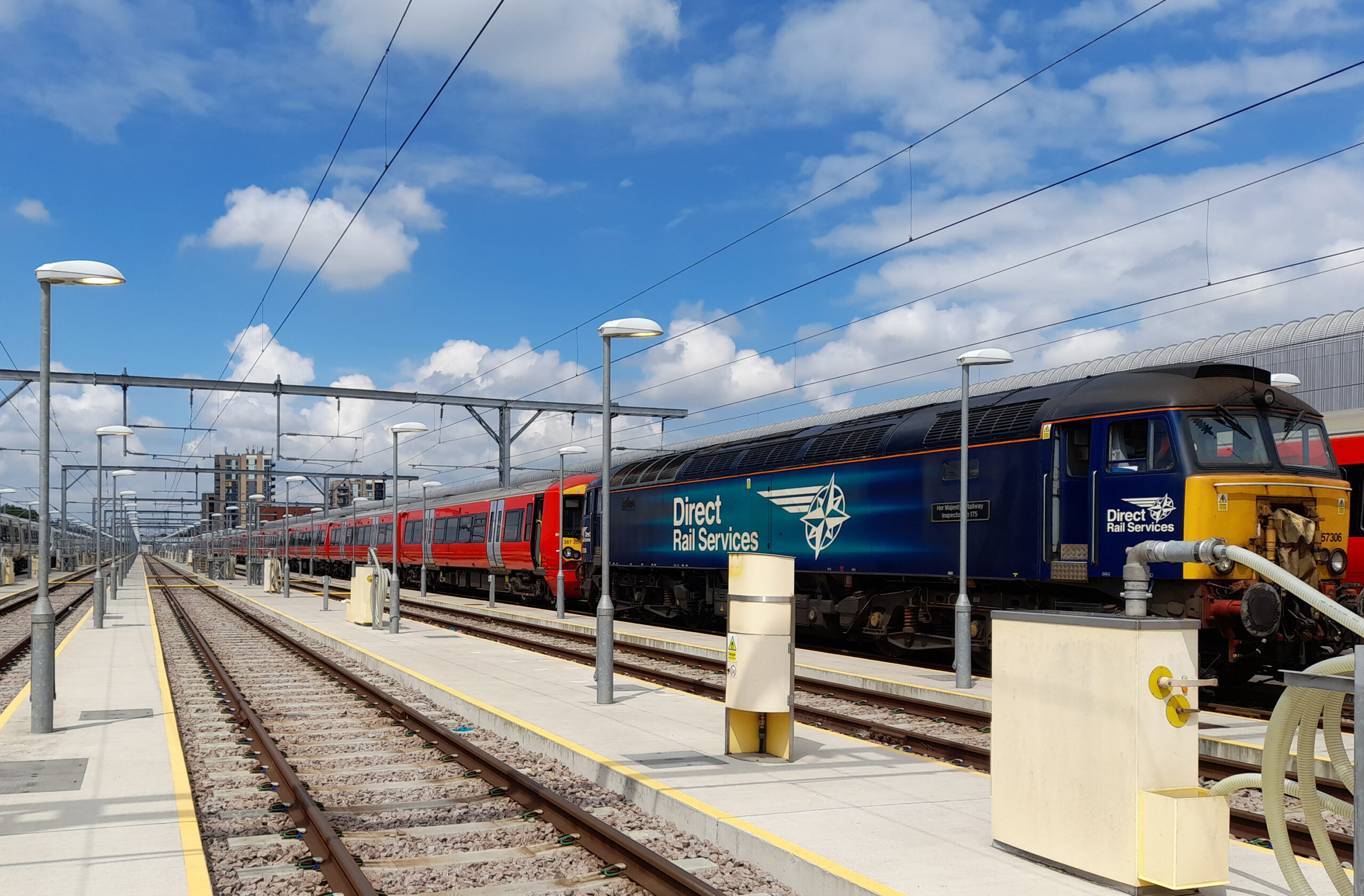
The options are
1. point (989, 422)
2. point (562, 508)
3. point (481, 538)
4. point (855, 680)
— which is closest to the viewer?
point (855, 680)

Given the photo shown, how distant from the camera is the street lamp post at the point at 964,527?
13.7 metres

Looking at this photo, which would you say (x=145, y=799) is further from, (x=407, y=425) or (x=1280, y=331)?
(x=1280, y=331)

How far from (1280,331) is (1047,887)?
22027mm

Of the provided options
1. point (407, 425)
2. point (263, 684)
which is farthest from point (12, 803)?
point (407, 425)

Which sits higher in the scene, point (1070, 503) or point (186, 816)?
point (1070, 503)

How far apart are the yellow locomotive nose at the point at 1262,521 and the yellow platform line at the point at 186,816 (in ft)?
32.4

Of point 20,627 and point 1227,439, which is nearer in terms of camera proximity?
point 1227,439

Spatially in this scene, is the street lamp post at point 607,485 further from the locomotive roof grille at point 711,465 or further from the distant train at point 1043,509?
the locomotive roof grille at point 711,465

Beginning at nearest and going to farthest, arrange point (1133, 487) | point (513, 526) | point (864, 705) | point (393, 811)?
1. point (393, 811)
2. point (1133, 487)
3. point (864, 705)
4. point (513, 526)

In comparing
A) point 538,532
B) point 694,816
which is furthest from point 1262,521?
point 538,532

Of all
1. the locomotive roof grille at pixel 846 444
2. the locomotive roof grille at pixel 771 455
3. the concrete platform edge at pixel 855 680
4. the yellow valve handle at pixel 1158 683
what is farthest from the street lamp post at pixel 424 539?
the yellow valve handle at pixel 1158 683

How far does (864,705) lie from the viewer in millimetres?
13727

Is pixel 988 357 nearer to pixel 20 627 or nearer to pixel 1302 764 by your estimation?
pixel 1302 764

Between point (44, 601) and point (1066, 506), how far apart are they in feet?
37.5
